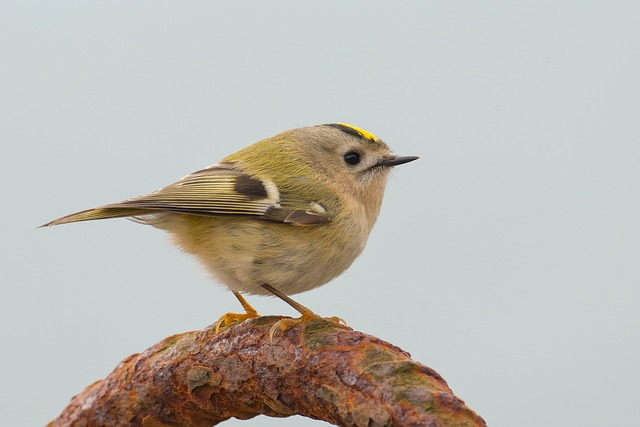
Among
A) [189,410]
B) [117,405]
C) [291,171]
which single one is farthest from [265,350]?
[291,171]

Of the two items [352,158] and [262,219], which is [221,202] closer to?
[262,219]

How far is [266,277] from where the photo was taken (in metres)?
1.74

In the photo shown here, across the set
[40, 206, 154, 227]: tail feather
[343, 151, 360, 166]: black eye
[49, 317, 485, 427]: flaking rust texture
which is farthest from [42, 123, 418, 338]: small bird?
[49, 317, 485, 427]: flaking rust texture

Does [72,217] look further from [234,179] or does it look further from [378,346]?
[378,346]

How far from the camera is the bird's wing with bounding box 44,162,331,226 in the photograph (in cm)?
173

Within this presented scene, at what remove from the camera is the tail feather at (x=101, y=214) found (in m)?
1.64

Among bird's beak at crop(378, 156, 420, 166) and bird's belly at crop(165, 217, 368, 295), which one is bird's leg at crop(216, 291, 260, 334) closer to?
bird's belly at crop(165, 217, 368, 295)

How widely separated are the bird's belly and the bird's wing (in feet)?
0.09

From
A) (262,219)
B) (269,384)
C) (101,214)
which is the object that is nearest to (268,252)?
(262,219)

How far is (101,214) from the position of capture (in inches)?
67.6

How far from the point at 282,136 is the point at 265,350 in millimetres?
987

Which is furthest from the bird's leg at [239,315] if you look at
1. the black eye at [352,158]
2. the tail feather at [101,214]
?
the black eye at [352,158]

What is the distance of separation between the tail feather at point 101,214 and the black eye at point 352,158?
2.00ft

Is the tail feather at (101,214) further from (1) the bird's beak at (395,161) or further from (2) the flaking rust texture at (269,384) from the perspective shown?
(1) the bird's beak at (395,161)
